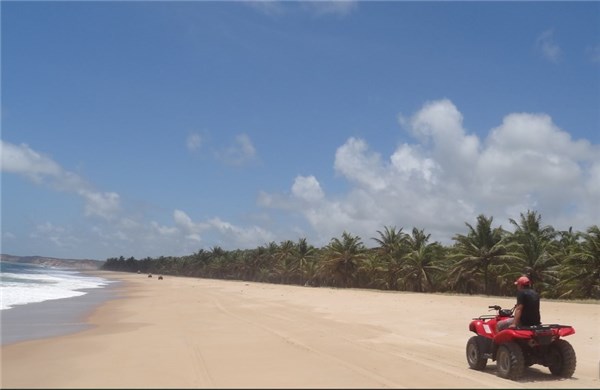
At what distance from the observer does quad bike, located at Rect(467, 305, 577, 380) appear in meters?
8.59

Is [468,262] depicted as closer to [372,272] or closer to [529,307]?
[372,272]

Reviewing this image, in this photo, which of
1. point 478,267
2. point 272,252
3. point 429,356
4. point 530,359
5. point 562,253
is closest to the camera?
point 530,359

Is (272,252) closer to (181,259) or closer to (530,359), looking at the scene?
(181,259)

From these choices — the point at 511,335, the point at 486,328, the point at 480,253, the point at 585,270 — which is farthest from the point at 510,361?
the point at 480,253

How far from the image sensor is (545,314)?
18312 mm

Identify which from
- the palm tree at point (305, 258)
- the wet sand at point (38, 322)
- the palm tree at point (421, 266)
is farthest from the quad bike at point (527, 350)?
the palm tree at point (305, 258)

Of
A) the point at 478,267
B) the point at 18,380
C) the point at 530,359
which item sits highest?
the point at 478,267

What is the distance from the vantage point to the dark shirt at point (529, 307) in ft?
29.1

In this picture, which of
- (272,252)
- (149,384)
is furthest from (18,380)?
(272,252)

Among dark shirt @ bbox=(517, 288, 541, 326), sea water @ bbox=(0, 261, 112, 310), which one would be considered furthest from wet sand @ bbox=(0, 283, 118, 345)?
dark shirt @ bbox=(517, 288, 541, 326)

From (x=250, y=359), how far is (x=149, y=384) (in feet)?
8.57

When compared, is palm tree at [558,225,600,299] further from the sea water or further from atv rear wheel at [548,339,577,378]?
the sea water

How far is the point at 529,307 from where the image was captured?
8867 millimetres

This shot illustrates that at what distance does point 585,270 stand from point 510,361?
25166mm
